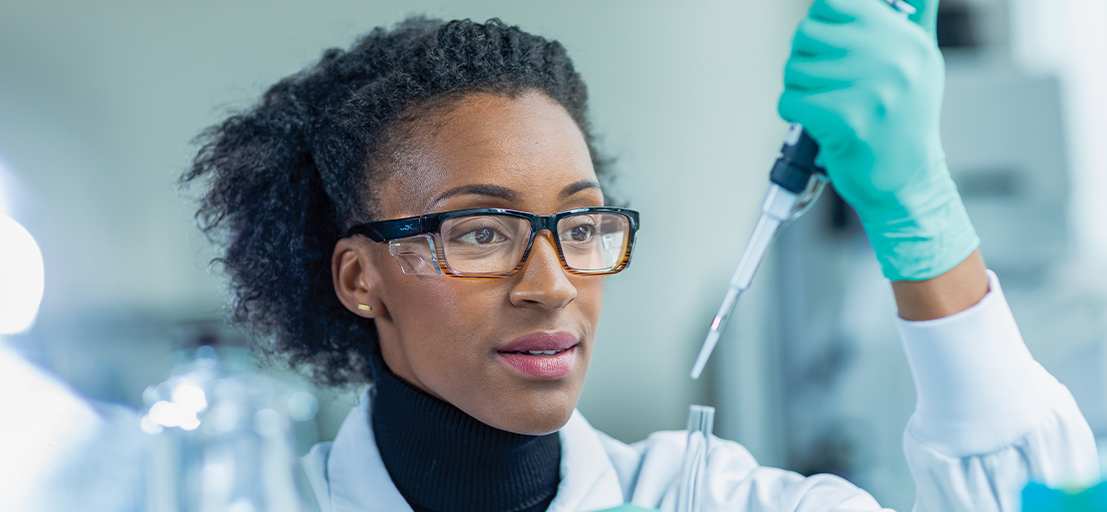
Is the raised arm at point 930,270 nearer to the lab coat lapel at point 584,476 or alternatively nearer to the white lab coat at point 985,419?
the white lab coat at point 985,419

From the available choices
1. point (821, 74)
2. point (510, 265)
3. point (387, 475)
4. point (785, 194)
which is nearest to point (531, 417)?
point (510, 265)

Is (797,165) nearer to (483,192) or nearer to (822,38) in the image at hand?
(822,38)

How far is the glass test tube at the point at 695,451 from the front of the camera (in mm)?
797

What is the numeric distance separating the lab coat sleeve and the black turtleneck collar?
534 millimetres

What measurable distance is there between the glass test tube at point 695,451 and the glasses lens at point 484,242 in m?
0.30

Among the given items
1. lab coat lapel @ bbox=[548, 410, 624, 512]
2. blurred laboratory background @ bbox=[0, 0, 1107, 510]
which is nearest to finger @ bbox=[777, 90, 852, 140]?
lab coat lapel @ bbox=[548, 410, 624, 512]

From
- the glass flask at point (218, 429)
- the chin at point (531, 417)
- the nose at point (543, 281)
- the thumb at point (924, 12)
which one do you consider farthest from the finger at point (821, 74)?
the glass flask at point (218, 429)

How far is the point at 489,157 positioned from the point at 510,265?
14 centimetres

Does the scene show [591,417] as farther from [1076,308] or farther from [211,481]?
[1076,308]

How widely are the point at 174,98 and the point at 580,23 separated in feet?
4.21

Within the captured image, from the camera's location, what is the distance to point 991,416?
74 cm

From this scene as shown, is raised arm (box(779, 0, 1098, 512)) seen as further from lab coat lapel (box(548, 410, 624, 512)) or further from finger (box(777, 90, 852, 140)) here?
lab coat lapel (box(548, 410, 624, 512))

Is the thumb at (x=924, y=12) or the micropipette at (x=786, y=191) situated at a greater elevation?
the thumb at (x=924, y=12)

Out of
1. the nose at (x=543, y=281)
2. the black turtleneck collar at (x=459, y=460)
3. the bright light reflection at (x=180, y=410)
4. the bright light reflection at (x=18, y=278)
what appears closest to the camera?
the nose at (x=543, y=281)
